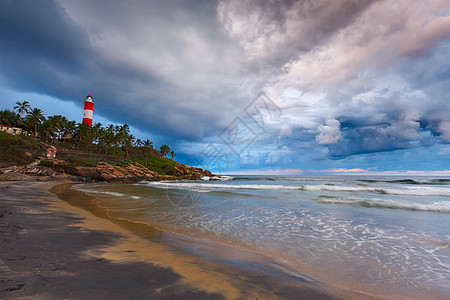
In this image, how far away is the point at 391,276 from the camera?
14.1 ft

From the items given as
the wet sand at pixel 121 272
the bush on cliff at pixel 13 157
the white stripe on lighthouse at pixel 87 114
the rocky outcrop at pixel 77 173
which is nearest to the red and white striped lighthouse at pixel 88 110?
the white stripe on lighthouse at pixel 87 114

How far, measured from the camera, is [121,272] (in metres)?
3.29

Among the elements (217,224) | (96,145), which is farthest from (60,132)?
(217,224)

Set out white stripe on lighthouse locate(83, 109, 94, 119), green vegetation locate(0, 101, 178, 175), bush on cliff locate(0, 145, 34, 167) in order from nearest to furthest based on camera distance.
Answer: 1. bush on cliff locate(0, 145, 34, 167)
2. green vegetation locate(0, 101, 178, 175)
3. white stripe on lighthouse locate(83, 109, 94, 119)

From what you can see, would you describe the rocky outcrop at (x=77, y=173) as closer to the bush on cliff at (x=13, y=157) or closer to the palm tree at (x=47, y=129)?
the bush on cliff at (x=13, y=157)

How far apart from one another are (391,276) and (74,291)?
19.7ft

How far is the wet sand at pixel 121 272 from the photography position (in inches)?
103

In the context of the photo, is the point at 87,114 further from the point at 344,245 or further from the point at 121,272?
the point at 344,245

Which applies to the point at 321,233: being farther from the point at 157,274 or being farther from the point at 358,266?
the point at 157,274

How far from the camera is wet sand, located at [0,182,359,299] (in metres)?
2.62

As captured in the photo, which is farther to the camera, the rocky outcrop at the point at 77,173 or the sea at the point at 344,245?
the rocky outcrop at the point at 77,173

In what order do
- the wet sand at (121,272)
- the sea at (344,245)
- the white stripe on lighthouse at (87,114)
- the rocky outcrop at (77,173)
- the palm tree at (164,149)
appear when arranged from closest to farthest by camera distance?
the wet sand at (121,272) < the sea at (344,245) < the rocky outcrop at (77,173) < the white stripe on lighthouse at (87,114) < the palm tree at (164,149)

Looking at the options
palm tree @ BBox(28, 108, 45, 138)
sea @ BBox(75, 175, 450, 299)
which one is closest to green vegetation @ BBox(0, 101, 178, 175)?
palm tree @ BBox(28, 108, 45, 138)

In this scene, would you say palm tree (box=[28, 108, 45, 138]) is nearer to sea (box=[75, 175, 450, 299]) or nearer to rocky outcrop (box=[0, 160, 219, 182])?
rocky outcrop (box=[0, 160, 219, 182])
